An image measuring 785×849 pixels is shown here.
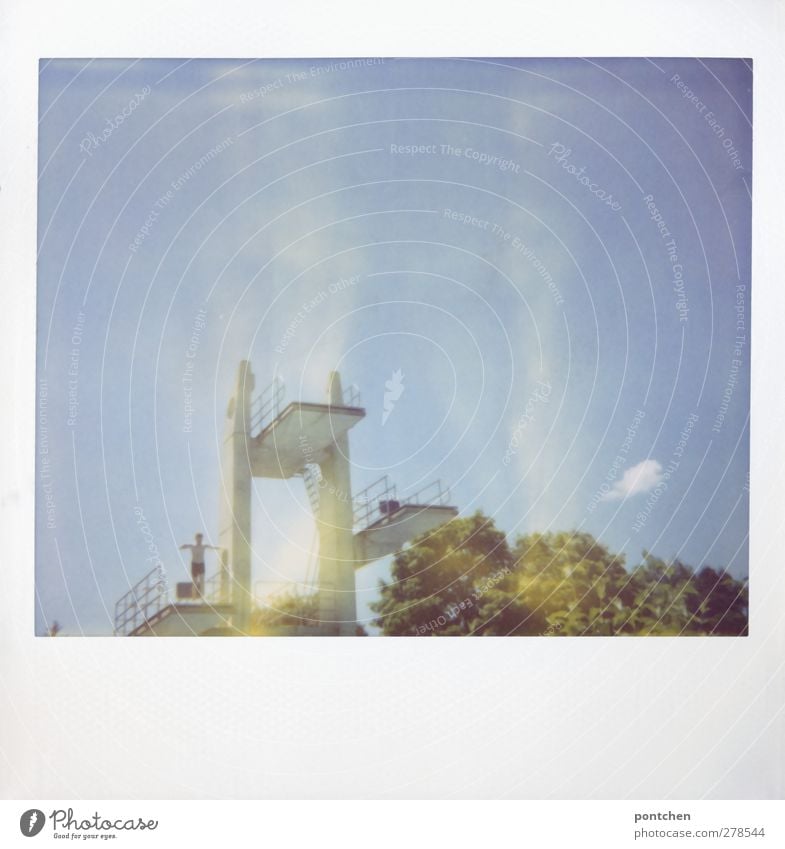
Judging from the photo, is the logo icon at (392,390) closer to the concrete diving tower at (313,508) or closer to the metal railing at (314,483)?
the concrete diving tower at (313,508)

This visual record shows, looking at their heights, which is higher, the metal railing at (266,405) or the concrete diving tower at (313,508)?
the metal railing at (266,405)

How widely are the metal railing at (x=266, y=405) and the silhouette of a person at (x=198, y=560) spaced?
0.30 meters

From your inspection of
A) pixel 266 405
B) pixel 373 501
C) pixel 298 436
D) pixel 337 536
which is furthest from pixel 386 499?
pixel 266 405

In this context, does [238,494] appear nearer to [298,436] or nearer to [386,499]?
[298,436]

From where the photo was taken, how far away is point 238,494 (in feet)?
8.96

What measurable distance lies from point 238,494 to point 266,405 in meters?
0.23

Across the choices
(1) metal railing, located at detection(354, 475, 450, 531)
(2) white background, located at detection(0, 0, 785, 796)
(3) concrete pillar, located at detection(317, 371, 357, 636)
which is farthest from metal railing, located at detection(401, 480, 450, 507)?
(2) white background, located at detection(0, 0, 785, 796)

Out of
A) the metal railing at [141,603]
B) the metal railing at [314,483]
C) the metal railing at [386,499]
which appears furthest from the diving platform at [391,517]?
the metal railing at [141,603]

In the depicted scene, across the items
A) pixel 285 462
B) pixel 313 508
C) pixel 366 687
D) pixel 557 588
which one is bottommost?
pixel 366 687

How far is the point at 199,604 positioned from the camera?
2715 mm

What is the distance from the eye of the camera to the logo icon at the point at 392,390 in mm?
2742

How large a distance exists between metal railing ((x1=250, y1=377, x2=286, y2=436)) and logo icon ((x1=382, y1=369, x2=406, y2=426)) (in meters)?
0.26
